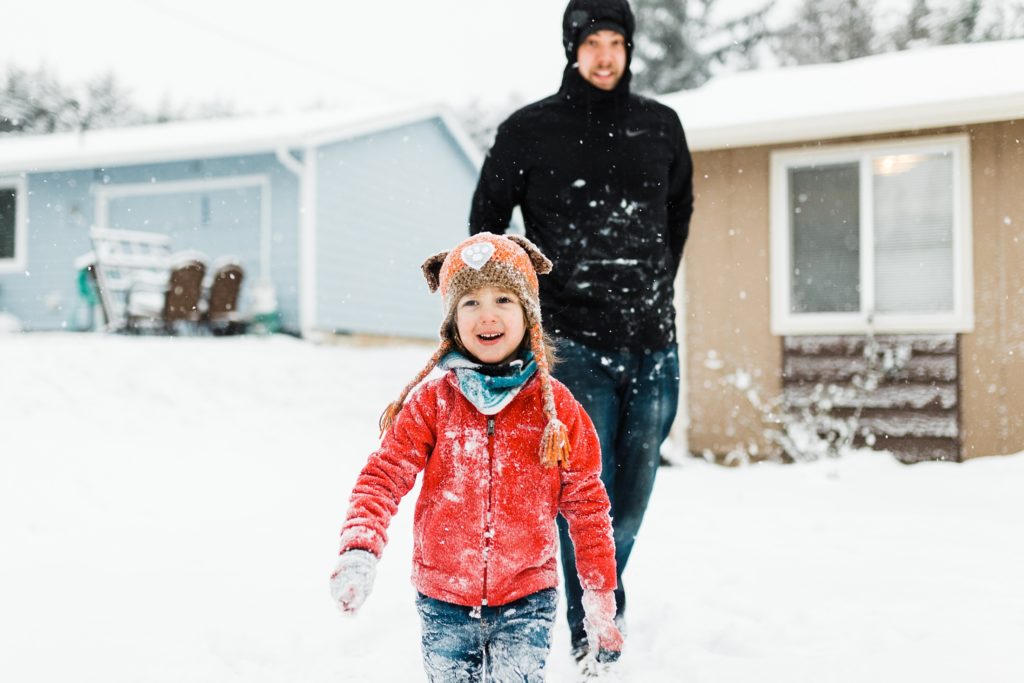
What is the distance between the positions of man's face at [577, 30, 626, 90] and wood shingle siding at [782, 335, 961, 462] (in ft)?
17.5

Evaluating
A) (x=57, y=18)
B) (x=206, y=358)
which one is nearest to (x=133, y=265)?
(x=206, y=358)

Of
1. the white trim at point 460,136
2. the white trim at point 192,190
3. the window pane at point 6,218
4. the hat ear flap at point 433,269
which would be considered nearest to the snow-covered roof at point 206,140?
the white trim at point 460,136

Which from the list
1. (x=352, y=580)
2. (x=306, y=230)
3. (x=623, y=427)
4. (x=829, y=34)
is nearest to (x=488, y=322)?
(x=352, y=580)

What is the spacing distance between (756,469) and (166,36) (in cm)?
6719

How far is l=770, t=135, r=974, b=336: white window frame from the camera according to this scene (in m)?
7.54

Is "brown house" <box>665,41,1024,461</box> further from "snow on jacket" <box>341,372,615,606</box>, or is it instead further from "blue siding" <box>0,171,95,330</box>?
"blue siding" <box>0,171,95,330</box>

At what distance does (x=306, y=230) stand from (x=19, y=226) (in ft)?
19.1

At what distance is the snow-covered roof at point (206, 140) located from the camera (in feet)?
A: 46.2

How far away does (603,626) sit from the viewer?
224cm

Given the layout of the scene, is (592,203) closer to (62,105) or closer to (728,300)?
(728,300)

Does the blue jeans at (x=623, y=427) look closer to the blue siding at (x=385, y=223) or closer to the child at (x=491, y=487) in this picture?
the child at (x=491, y=487)

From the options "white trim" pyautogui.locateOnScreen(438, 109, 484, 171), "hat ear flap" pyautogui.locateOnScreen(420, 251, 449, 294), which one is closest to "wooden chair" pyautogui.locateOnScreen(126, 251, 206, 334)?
"white trim" pyautogui.locateOnScreen(438, 109, 484, 171)

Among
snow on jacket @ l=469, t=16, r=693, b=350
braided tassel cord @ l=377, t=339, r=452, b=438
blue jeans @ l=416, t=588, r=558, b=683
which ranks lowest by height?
blue jeans @ l=416, t=588, r=558, b=683

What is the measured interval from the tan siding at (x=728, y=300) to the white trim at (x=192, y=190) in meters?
8.13
